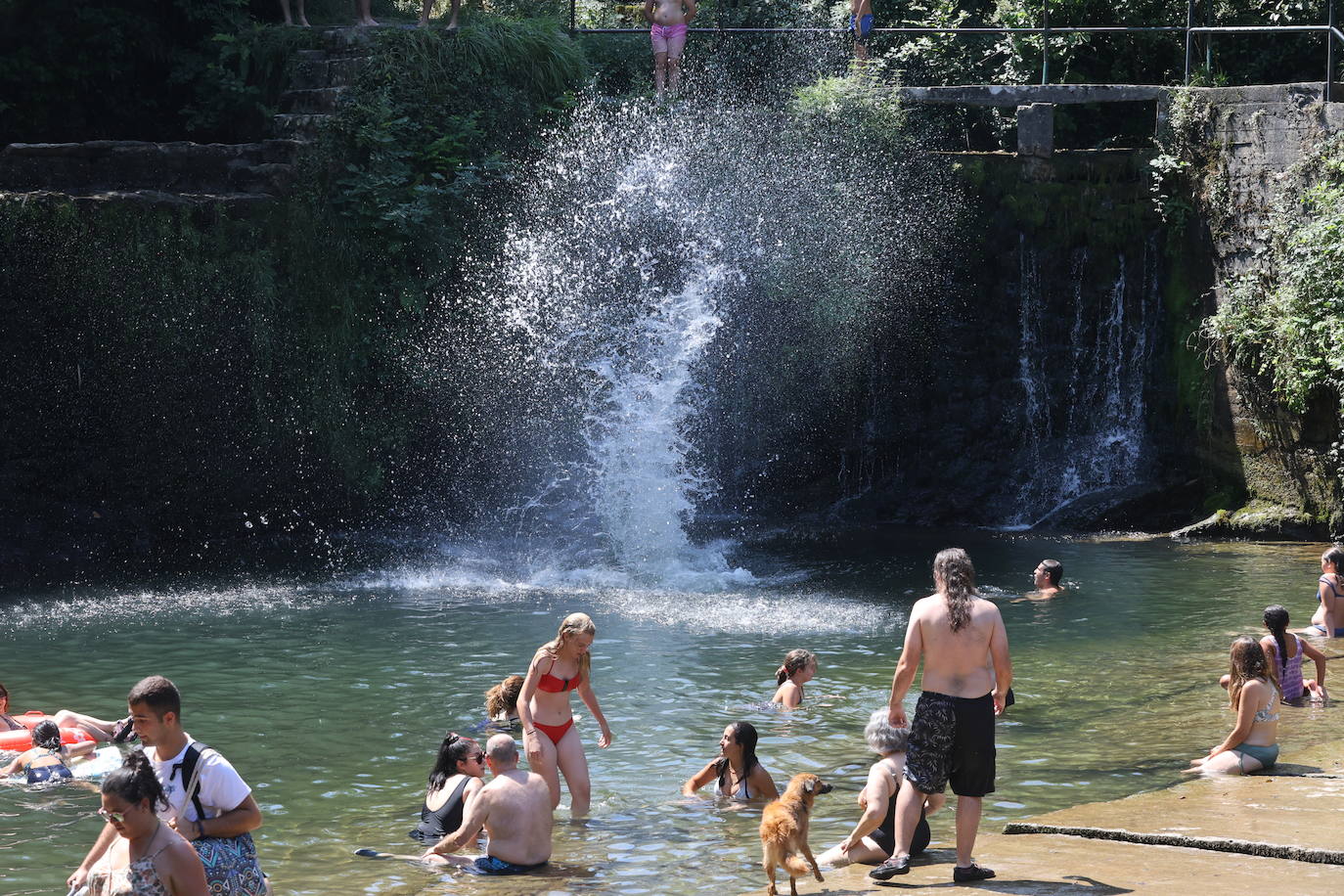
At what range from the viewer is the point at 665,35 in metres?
22.1

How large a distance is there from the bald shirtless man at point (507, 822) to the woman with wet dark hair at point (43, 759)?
2882 mm

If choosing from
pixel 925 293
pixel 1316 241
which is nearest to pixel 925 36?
pixel 925 293

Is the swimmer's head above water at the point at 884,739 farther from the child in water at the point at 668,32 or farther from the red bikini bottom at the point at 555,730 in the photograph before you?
the child in water at the point at 668,32

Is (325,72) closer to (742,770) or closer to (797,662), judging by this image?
(797,662)

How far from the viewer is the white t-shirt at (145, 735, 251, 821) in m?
5.83

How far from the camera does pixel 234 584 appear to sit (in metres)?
16.7

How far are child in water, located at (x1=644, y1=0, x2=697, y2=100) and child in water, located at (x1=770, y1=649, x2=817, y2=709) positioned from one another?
1242 centimetres

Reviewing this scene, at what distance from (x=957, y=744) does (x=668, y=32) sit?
16750 mm

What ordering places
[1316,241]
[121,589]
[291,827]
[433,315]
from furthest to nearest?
[433,315]
[1316,241]
[121,589]
[291,827]

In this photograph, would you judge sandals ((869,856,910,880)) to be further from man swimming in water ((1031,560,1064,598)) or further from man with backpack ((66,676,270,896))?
man swimming in water ((1031,560,1064,598))

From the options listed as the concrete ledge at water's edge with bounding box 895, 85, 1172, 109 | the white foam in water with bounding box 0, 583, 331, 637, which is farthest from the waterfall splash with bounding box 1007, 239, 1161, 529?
the white foam in water with bounding box 0, 583, 331, 637

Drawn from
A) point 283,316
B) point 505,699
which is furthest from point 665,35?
point 505,699

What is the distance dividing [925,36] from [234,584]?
14.3m

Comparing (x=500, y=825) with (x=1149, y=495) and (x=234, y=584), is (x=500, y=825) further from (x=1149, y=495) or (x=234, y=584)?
(x=1149, y=495)
